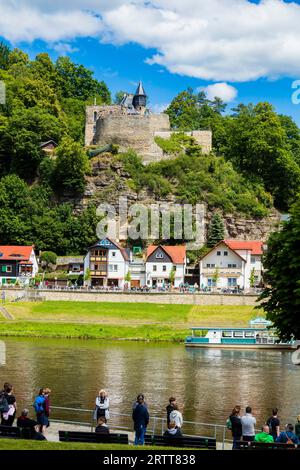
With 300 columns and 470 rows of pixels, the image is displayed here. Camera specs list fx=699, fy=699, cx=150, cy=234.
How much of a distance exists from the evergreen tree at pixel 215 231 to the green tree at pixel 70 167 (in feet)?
59.2

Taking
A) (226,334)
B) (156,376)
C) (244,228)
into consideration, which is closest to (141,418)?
(156,376)


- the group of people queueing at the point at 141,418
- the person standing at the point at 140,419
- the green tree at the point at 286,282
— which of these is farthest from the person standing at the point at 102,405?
the green tree at the point at 286,282

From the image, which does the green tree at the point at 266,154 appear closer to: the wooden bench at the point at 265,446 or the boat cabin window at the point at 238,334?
the boat cabin window at the point at 238,334

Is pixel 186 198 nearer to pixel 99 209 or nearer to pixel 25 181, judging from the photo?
pixel 99 209

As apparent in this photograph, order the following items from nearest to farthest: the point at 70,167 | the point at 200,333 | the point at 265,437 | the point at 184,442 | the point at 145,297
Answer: the point at 265,437 < the point at 184,442 < the point at 200,333 < the point at 145,297 < the point at 70,167

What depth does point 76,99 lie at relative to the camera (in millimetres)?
124688

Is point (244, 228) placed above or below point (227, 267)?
above

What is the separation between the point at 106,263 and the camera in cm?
8381

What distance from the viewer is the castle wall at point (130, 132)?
101 metres

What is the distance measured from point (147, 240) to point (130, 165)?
1251 centimetres

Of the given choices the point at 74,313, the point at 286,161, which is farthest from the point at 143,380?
the point at 286,161

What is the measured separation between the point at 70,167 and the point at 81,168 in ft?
4.85

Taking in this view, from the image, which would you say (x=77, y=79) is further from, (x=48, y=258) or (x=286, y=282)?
(x=286, y=282)

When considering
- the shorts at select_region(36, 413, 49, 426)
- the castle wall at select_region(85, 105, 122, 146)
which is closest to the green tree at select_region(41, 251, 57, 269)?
the castle wall at select_region(85, 105, 122, 146)
